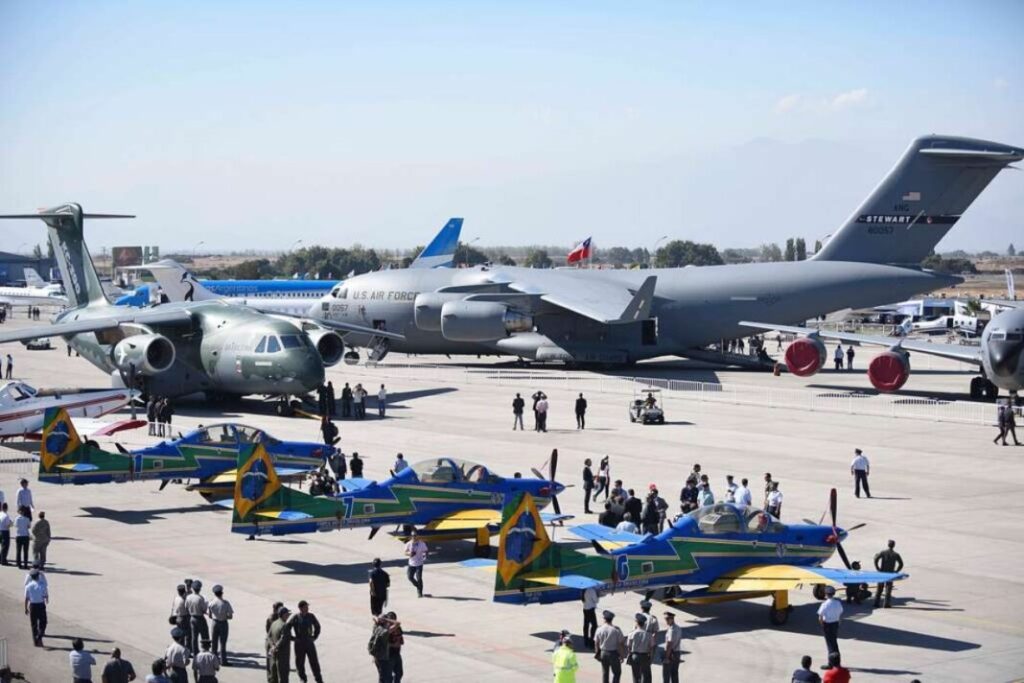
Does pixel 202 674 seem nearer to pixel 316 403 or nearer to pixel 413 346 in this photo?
pixel 316 403

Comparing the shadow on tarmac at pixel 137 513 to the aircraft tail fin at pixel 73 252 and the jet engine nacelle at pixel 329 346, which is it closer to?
the jet engine nacelle at pixel 329 346

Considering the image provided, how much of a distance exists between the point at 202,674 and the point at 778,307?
43513 mm

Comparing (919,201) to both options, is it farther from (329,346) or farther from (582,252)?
(582,252)

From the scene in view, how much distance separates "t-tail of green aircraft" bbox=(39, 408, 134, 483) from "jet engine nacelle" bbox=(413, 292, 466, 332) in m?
31.2

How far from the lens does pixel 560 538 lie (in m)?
24.5

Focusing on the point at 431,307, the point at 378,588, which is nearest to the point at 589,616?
the point at 378,588

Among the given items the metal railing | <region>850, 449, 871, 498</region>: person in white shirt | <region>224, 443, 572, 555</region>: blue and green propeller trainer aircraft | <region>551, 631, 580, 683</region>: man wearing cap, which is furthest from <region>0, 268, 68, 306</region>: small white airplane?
<region>551, 631, 580, 683</region>: man wearing cap

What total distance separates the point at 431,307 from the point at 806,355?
51.0 ft

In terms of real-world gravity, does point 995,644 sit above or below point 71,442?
below

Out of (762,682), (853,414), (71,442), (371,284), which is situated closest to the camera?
(762,682)

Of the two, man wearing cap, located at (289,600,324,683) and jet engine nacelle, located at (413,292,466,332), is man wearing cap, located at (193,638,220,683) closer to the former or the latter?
man wearing cap, located at (289,600,324,683)

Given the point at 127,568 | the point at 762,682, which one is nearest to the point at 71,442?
the point at 127,568

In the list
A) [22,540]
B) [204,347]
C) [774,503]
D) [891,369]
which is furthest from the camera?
[891,369]

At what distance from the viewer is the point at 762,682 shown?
53.1 feet
